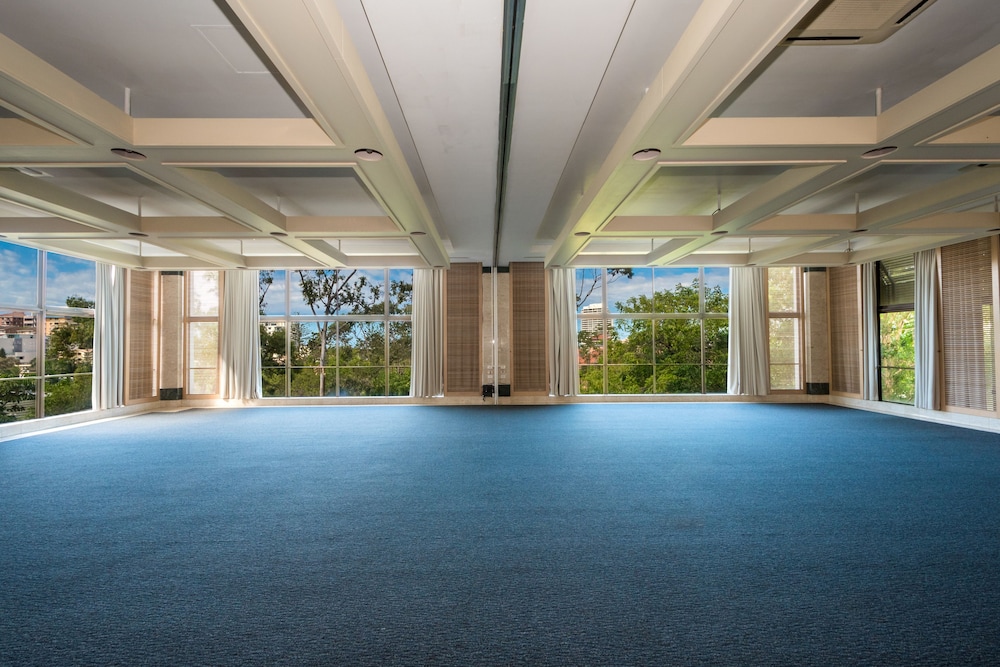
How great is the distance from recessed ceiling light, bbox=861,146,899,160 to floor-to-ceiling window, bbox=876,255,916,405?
7.25 m

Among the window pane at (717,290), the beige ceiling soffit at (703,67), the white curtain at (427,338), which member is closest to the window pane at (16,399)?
the white curtain at (427,338)

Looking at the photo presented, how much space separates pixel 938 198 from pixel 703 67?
16.0 feet

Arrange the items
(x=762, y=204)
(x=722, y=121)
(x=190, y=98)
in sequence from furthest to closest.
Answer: (x=762, y=204) < (x=190, y=98) < (x=722, y=121)

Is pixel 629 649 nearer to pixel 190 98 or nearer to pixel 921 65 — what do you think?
pixel 921 65

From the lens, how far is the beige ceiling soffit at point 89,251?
26.5 ft

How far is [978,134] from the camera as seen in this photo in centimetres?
430

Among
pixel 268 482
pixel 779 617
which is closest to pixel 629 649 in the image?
pixel 779 617

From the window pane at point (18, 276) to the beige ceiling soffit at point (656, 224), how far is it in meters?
9.49

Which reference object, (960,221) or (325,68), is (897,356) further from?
(325,68)

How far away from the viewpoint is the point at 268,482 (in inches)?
212

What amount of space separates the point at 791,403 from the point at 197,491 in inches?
450

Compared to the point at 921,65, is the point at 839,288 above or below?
below

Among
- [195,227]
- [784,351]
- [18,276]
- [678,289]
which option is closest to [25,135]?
[195,227]

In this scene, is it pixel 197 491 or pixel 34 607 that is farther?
pixel 197 491
